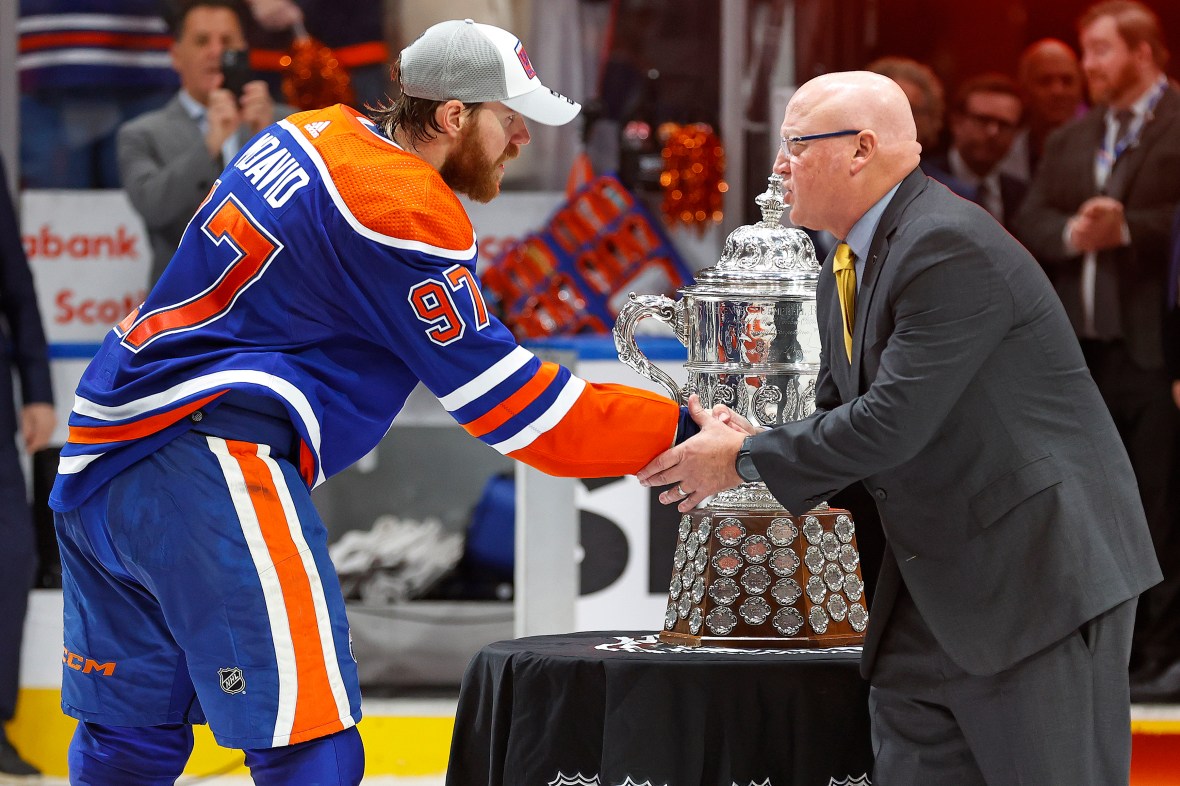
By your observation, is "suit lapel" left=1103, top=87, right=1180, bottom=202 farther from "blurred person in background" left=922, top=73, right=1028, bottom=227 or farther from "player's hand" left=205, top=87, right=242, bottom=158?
"player's hand" left=205, top=87, right=242, bottom=158

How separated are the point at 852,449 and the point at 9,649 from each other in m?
3.11

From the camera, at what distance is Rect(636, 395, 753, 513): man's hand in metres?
2.35

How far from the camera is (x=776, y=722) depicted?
2295 millimetres

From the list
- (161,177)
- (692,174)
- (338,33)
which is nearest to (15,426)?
(161,177)

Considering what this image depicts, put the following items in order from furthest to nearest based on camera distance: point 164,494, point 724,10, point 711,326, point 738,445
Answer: point 724,10 → point 711,326 → point 738,445 → point 164,494

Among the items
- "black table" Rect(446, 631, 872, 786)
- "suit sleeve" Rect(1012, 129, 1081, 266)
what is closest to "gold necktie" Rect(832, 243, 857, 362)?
"black table" Rect(446, 631, 872, 786)

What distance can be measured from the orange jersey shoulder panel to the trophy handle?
12.9 inches

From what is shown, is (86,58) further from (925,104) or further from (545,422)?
(545,422)

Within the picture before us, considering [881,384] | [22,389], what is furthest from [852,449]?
[22,389]

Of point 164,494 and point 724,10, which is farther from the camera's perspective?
point 724,10

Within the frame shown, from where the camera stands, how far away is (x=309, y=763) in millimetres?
2174

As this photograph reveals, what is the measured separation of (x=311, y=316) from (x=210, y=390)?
0.19m

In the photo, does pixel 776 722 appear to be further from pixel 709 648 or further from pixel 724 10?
pixel 724 10

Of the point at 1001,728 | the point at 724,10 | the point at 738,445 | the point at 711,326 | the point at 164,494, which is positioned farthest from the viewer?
the point at 724,10
